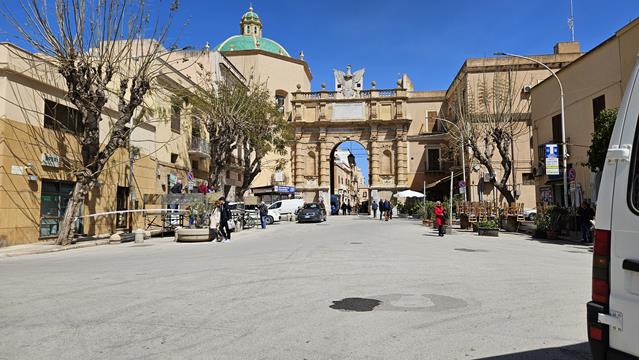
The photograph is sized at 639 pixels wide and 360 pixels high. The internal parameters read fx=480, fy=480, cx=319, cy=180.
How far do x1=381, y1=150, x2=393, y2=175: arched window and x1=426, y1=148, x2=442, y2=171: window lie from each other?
416cm

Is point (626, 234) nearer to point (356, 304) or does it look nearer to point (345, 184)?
point (356, 304)

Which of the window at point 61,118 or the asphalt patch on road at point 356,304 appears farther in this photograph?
the window at point 61,118

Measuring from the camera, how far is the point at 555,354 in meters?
4.55

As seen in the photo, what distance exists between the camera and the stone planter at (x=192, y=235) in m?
19.6

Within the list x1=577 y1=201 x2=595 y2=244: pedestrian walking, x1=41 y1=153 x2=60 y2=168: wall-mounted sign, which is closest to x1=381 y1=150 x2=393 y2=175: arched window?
x1=577 y1=201 x2=595 y2=244: pedestrian walking

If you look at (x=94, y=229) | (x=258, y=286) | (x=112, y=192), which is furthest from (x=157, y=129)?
(x=258, y=286)

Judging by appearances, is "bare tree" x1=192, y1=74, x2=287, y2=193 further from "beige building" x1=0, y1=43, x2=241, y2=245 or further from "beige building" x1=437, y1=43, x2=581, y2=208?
"beige building" x1=437, y1=43, x2=581, y2=208

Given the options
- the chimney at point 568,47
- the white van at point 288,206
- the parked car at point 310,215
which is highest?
the chimney at point 568,47

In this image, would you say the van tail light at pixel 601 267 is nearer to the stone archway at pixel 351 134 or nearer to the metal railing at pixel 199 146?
the metal railing at pixel 199 146

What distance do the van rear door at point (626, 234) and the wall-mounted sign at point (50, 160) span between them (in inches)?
780

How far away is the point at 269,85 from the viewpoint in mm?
57844

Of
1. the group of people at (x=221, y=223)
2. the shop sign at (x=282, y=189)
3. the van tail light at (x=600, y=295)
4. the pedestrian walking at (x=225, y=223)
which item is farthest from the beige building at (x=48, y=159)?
the shop sign at (x=282, y=189)

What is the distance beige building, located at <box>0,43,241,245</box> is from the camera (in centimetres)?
1686

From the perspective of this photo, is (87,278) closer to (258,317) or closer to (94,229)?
(258,317)
